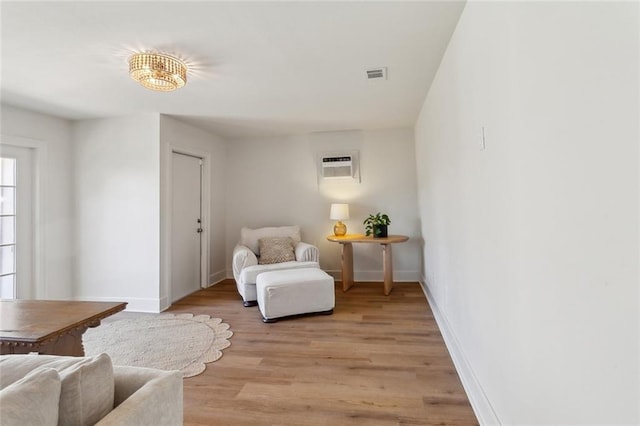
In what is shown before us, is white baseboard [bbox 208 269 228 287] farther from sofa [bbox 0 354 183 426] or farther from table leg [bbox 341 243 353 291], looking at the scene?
sofa [bbox 0 354 183 426]

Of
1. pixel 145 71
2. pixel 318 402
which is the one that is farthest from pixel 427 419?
pixel 145 71

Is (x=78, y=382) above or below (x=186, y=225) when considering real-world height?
below

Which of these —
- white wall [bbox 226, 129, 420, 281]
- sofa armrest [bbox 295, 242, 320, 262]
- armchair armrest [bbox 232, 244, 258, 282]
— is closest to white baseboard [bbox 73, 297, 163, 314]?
armchair armrest [bbox 232, 244, 258, 282]

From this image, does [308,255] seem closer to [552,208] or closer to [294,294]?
[294,294]

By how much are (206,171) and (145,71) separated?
2.35m

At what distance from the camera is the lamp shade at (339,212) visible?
4.30m

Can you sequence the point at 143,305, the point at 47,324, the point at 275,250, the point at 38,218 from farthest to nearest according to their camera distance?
1. the point at 275,250
2. the point at 143,305
3. the point at 38,218
4. the point at 47,324

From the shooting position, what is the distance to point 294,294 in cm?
312

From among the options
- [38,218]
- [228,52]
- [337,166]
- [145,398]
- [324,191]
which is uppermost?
[228,52]

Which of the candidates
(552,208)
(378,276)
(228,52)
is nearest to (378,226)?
(378,276)

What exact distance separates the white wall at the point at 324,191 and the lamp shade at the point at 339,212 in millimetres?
345

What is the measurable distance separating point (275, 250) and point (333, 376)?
221 centimetres

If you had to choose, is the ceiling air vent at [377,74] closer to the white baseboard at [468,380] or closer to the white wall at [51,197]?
the white baseboard at [468,380]

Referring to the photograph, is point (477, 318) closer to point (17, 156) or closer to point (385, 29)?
point (385, 29)
